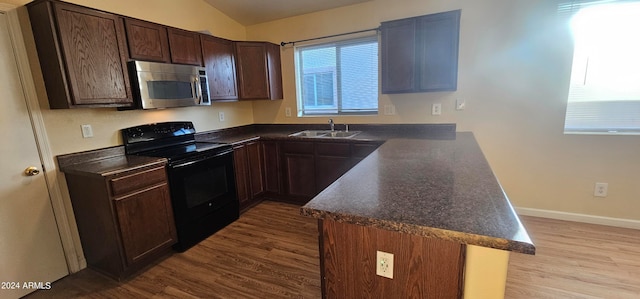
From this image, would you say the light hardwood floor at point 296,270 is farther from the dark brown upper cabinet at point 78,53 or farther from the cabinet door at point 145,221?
the dark brown upper cabinet at point 78,53

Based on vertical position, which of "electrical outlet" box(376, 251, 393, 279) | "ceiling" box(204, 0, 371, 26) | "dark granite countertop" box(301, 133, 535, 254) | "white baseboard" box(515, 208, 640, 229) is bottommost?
"white baseboard" box(515, 208, 640, 229)

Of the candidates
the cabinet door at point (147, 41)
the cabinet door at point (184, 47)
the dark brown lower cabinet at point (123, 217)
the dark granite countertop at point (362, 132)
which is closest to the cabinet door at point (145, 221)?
the dark brown lower cabinet at point (123, 217)

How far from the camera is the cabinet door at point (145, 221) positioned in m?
2.02

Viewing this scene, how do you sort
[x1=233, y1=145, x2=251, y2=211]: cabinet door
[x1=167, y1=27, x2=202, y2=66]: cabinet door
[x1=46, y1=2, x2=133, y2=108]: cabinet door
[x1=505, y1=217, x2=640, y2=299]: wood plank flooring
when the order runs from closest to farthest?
[x1=505, y1=217, x2=640, y2=299]: wood plank flooring
[x1=46, y1=2, x2=133, y2=108]: cabinet door
[x1=167, y1=27, x2=202, y2=66]: cabinet door
[x1=233, y1=145, x2=251, y2=211]: cabinet door

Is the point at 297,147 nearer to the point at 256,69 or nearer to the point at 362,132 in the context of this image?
the point at 362,132

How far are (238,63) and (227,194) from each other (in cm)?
164

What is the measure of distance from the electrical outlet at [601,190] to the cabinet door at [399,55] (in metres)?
1.95

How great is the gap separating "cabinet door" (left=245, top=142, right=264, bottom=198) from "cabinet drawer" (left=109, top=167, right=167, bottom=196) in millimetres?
1132

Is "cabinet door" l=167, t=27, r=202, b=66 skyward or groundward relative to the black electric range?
skyward

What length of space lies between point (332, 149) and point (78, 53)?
7.57 feet

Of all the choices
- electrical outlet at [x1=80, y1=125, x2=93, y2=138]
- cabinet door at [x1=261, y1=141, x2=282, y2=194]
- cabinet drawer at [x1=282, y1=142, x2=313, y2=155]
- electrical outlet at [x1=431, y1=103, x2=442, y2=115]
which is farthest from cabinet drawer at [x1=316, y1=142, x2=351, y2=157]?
electrical outlet at [x1=80, y1=125, x2=93, y2=138]

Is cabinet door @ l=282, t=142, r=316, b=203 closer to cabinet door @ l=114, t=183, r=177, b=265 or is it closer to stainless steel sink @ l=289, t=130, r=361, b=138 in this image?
stainless steel sink @ l=289, t=130, r=361, b=138

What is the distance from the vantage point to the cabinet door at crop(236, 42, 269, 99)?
134 inches

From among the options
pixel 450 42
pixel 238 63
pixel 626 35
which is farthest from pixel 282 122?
pixel 626 35
